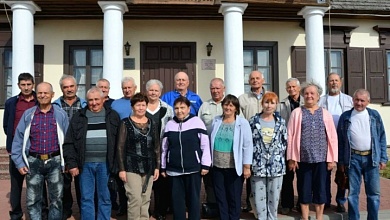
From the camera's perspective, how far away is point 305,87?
193 inches

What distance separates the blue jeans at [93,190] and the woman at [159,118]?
75cm

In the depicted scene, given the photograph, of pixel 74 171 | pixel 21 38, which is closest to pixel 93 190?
pixel 74 171

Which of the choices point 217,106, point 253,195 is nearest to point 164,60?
point 217,106

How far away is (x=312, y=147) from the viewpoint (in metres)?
4.71

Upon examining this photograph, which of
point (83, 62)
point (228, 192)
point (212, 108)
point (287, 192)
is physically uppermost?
point (83, 62)

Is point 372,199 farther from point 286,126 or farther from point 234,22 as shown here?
point 234,22

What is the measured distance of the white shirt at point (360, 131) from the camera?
15.5 ft

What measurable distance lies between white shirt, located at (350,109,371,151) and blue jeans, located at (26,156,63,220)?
3.75 meters

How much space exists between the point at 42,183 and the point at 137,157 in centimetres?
122

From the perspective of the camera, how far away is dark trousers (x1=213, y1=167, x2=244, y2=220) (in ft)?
15.1

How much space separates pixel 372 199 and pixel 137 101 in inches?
129

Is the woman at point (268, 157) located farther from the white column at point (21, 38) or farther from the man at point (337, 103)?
the white column at point (21, 38)

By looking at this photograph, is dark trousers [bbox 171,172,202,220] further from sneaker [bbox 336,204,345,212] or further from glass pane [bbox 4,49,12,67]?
glass pane [bbox 4,49,12,67]

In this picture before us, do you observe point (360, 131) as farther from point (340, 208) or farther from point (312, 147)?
point (340, 208)
